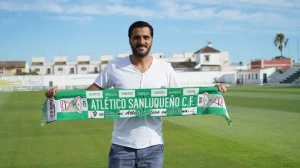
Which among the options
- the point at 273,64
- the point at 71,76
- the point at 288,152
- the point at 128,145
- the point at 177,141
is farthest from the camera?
the point at 273,64

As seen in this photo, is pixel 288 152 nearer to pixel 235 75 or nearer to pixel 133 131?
pixel 133 131

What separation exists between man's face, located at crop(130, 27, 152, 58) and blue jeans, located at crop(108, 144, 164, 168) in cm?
89

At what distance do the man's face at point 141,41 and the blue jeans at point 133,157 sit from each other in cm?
89

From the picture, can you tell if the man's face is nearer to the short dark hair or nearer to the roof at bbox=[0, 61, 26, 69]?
the short dark hair

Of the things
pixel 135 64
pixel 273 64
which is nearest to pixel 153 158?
pixel 135 64

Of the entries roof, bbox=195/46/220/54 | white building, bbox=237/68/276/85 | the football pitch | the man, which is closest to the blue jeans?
the man

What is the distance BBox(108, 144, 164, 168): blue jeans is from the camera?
12.6 feet

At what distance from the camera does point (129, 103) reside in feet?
15.0

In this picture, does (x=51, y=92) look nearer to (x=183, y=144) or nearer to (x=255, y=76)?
(x=183, y=144)

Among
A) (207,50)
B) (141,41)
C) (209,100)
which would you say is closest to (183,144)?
(209,100)

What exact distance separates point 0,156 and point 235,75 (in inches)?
2904

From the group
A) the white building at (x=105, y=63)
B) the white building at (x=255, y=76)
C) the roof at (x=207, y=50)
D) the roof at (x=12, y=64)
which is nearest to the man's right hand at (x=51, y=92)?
the white building at (x=255, y=76)

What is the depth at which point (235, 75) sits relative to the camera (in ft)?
263

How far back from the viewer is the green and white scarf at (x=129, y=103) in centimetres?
444
